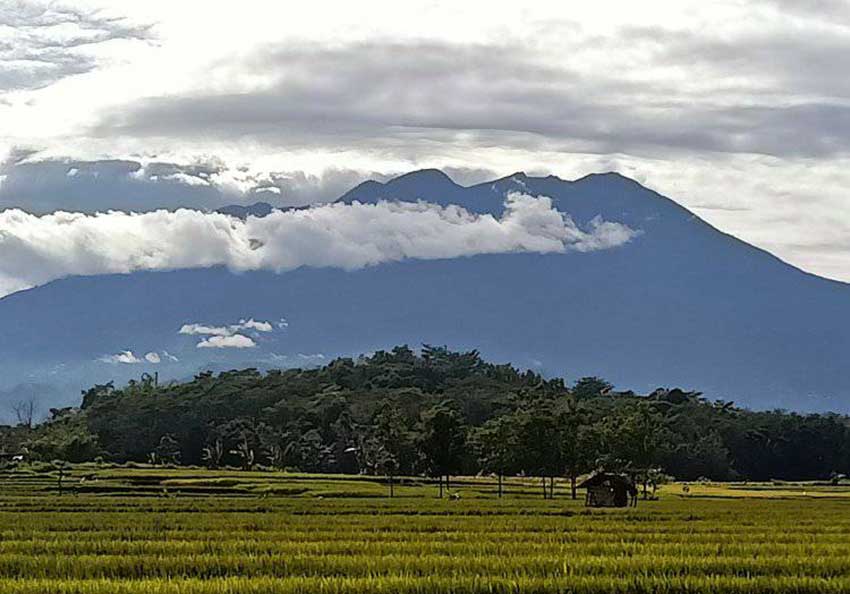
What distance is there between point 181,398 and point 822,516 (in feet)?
318

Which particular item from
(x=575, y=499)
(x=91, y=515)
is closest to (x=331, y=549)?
(x=91, y=515)

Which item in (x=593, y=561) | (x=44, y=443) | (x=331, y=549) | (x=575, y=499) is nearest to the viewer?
(x=593, y=561)

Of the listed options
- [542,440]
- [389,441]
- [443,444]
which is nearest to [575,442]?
[542,440]

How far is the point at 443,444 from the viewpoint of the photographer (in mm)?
83375

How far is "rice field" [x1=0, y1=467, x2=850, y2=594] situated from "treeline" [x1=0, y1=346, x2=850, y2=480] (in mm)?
24322

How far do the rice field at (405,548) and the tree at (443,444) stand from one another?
23.5m

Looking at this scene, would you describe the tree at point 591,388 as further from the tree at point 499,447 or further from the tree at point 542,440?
the tree at point 542,440

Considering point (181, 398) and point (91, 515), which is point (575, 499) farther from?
point (181, 398)

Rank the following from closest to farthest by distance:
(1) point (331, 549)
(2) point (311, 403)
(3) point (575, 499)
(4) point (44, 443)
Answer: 1. (1) point (331, 549)
2. (3) point (575, 499)
3. (4) point (44, 443)
4. (2) point (311, 403)

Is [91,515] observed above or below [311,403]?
below

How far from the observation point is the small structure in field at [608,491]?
63750 millimetres

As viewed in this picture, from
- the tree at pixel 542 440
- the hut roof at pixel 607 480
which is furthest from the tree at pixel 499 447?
the hut roof at pixel 607 480

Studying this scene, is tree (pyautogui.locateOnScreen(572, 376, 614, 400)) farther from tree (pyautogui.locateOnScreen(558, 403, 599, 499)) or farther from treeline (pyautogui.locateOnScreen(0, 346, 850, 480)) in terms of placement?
tree (pyautogui.locateOnScreen(558, 403, 599, 499))

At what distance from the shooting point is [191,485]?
78062mm
